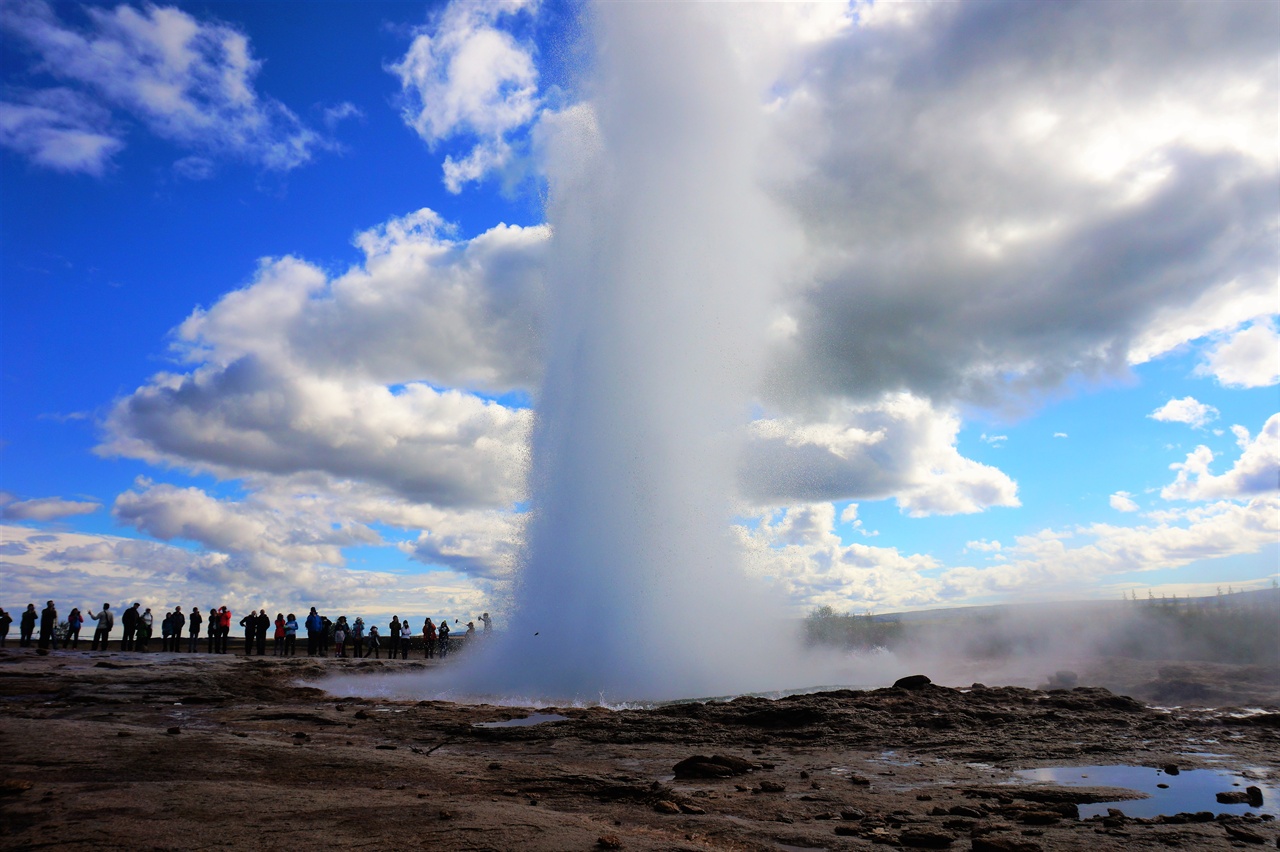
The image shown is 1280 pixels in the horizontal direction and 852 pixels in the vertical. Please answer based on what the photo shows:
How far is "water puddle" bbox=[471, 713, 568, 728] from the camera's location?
11688 mm

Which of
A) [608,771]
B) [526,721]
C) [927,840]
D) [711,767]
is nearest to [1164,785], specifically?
[927,840]

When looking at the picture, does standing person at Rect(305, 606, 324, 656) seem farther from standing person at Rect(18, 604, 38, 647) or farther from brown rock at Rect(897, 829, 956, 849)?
brown rock at Rect(897, 829, 956, 849)

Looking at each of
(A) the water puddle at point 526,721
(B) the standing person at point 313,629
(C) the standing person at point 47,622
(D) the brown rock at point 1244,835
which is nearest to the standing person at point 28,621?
(C) the standing person at point 47,622

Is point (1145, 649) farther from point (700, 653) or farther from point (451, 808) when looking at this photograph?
point (451, 808)

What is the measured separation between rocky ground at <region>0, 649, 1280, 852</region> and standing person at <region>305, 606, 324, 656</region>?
15.7 m

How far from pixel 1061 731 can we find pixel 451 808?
10157 millimetres

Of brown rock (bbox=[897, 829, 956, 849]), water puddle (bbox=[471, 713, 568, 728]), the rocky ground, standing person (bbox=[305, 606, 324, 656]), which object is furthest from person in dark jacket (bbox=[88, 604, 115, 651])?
brown rock (bbox=[897, 829, 956, 849])

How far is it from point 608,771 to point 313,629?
2635cm

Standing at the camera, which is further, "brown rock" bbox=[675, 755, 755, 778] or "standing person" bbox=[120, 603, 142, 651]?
"standing person" bbox=[120, 603, 142, 651]

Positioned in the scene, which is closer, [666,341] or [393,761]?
[393,761]

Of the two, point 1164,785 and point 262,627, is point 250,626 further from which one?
point 1164,785

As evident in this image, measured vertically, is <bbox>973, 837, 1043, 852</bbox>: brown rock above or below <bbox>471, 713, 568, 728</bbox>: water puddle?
above

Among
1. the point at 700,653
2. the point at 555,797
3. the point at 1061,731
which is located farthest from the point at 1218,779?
the point at 700,653

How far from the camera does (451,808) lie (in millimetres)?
5891
